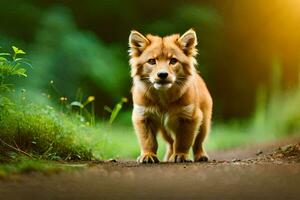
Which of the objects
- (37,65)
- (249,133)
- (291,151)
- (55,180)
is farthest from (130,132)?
(55,180)

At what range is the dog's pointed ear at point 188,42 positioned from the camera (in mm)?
5371

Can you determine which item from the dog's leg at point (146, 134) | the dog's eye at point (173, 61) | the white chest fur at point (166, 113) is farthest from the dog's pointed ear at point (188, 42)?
the dog's leg at point (146, 134)

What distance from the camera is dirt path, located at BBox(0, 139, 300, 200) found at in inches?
131

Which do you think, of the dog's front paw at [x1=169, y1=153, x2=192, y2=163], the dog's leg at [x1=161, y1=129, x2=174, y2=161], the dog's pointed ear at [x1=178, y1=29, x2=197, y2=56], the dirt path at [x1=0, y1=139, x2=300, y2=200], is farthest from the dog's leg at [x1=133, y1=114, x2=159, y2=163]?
the dirt path at [x1=0, y1=139, x2=300, y2=200]

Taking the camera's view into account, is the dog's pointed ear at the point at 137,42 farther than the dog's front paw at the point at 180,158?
Yes

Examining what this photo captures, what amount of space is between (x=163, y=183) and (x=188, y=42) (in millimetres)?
1964

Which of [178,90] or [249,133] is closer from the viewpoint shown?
[178,90]

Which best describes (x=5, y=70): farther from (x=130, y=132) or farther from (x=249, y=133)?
(x=249, y=133)

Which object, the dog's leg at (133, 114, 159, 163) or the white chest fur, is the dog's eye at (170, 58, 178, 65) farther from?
the dog's leg at (133, 114, 159, 163)

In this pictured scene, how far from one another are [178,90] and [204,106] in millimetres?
641

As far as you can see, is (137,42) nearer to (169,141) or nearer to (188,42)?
(188,42)

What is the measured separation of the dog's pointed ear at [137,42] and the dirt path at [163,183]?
4.10ft

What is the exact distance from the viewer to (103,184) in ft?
11.9

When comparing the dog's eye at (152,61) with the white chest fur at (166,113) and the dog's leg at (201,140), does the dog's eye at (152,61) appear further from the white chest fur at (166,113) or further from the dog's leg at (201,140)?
the dog's leg at (201,140)
